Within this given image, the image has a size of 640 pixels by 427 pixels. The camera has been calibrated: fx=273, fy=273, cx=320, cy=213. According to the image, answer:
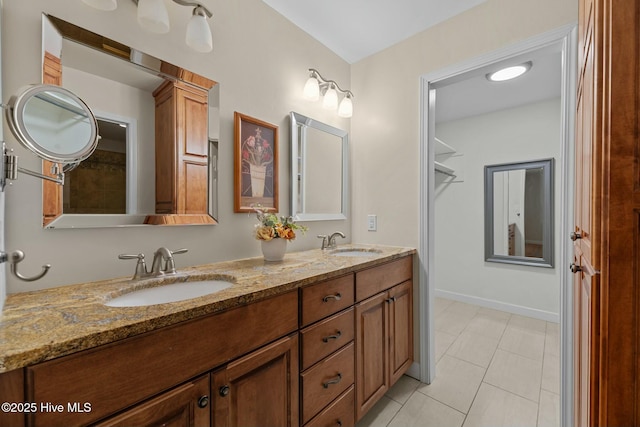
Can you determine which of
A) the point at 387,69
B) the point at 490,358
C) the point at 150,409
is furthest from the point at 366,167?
the point at 150,409

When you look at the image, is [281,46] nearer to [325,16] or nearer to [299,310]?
[325,16]

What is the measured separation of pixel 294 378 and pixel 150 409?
530mm

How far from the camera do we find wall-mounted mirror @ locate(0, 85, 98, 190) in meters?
0.78

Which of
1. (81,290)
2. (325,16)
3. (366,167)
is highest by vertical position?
(325,16)

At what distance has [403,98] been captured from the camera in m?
2.05

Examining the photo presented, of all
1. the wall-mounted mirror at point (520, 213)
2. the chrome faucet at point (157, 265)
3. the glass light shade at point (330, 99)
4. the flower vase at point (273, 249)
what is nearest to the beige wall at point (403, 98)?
the glass light shade at point (330, 99)

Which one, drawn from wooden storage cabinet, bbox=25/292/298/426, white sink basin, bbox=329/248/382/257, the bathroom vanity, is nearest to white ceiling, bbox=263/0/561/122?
white sink basin, bbox=329/248/382/257

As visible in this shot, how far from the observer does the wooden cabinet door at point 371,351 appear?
1435mm

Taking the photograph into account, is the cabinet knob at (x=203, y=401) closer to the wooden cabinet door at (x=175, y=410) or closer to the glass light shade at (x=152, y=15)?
the wooden cabinet door at (x=175, y=410)

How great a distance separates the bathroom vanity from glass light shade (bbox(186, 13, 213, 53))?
1075 mm

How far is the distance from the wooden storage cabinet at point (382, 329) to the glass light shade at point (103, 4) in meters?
1.56

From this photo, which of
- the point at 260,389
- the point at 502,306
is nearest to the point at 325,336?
the point at 260,389

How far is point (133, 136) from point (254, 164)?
62 cm

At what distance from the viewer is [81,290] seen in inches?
38.4
